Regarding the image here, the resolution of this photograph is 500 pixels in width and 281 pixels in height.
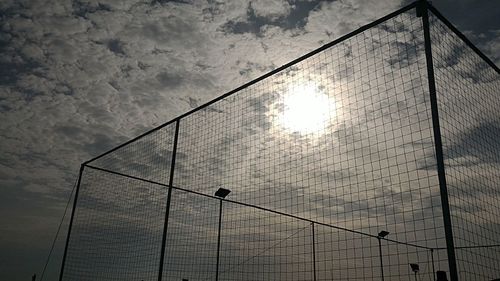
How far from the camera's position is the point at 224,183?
8.09m

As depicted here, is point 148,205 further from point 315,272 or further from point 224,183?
point 315,272

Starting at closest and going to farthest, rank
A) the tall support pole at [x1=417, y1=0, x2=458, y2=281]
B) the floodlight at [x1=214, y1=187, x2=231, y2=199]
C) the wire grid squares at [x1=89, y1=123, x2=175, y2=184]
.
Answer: the tall support pole at [x1=417, y1=0, x2=458, y2=281], the floodlight at [x1=214, y1=187, x2=231, y2=199], the wire grid squares at [x1=89, y1=123, x2=175, y2=184]

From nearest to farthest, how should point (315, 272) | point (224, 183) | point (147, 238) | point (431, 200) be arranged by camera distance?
1. point (431, 200)
2. point (224, 183)
3. point (147, 238)
4. point (315, 272)

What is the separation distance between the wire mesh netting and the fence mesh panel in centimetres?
3

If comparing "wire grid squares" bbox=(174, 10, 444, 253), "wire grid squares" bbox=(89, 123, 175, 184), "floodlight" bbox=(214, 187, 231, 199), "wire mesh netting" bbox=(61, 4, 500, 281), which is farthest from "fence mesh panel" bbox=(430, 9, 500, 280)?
"wire grid squares" bbox=(89, 123, 175, 184)

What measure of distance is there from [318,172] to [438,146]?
88.5 inches

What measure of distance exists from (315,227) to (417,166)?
277 inches

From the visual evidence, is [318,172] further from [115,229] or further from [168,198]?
[115,229]

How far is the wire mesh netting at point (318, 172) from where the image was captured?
16.2 feet

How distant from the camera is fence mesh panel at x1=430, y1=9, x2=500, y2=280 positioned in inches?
181

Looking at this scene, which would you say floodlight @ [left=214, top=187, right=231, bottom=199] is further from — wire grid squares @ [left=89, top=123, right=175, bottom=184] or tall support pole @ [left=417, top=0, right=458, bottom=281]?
tall support pole @ [left=417, top=0, right=458, bottom=281]

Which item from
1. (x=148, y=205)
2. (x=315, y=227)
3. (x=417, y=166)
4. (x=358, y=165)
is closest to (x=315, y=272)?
(x=315, y=227)

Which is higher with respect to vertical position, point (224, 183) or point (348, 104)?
point (348, 104)

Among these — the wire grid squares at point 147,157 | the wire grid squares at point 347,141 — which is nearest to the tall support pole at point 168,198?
the wire grid squares at point 147,157
